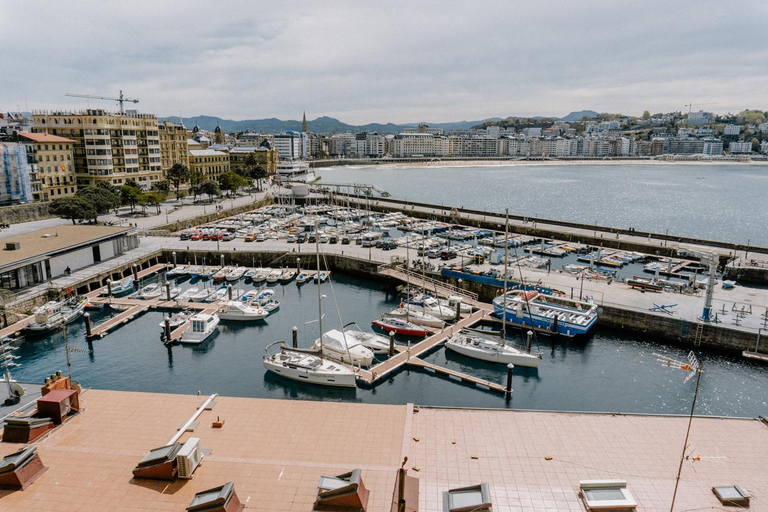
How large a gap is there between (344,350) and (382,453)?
1183cm

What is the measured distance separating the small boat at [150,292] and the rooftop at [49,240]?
269 inches

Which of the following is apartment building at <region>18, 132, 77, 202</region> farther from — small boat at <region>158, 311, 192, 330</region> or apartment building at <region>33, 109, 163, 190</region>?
small boat at <region>158, 311, 192, 330</region>

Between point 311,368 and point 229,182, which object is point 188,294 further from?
point 229,182

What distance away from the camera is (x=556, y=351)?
90.6 ft

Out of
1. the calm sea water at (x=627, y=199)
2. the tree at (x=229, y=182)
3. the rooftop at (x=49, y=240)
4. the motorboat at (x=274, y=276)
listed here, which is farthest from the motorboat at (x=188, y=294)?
the calm sea water at (x=627, y=199)

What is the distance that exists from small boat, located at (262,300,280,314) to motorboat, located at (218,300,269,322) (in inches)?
43.0

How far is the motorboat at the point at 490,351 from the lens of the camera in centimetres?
2523

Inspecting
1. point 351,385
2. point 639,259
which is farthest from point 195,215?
point 639,259

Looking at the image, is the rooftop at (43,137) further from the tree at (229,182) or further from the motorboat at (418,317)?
the motorboat at (418,317)

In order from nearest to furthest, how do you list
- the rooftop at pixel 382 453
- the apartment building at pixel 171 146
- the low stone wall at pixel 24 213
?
1. the rooftop at pixel 382 453
2. the low stone wall at pixel 24 213
3. the apartment building at pixel 171 146

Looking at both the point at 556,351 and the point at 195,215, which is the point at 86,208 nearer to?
the point at 195,215

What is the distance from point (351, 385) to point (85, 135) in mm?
61572

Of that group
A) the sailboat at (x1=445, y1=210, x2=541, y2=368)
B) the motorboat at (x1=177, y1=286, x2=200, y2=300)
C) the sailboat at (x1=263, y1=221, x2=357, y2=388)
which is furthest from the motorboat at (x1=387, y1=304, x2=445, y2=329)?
the motorboat at (x1=177, y1=286, x2=200, y2=300)

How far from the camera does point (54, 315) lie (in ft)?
98.8
